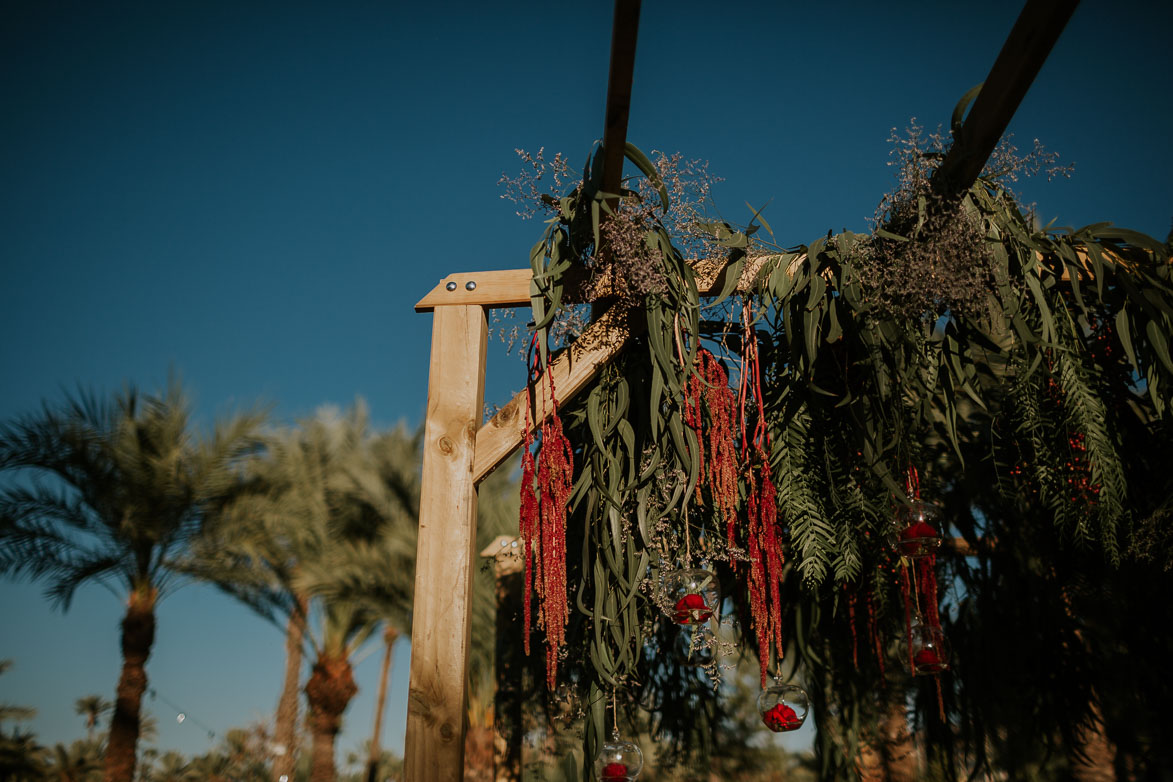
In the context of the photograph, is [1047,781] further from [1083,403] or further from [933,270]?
[933,270]

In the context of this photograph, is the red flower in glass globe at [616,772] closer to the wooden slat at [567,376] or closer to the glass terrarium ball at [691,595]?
the glass terrarium ball at [691,595]

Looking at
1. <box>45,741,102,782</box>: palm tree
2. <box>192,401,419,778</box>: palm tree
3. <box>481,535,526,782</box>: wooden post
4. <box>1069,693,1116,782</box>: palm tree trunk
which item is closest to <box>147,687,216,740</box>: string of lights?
<box>45,741,102,782</box>: palm tree

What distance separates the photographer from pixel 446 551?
7.00 ft

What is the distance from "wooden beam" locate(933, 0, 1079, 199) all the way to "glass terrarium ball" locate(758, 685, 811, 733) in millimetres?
1366

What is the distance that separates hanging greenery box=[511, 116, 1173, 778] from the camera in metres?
2.12

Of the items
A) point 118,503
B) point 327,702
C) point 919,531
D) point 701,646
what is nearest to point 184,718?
point 327,702

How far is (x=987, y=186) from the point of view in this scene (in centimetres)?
223

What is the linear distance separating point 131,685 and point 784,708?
5.97 metres

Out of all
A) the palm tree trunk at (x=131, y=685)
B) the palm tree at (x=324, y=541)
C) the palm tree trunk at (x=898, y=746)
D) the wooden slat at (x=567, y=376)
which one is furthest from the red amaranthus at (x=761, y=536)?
the palm tree trunk at (x=131, y=685)

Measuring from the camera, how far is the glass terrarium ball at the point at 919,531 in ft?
6.81

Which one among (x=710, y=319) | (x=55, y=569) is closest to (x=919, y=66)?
(x=710, y=319)

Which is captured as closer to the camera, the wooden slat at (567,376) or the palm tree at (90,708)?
the wooden slat at (567,376)

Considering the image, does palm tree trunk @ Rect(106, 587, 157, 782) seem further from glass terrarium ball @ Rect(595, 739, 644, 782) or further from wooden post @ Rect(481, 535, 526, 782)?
glass terrarium ball @ Rect(595, 739, 644, 782)

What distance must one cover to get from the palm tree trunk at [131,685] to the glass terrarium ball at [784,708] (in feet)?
19.3
